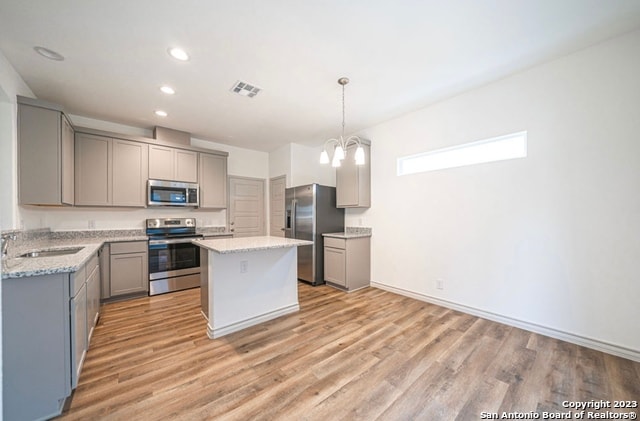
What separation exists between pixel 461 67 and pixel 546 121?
1.04 metres

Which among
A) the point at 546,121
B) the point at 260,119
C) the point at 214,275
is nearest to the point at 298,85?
the point at 260,119

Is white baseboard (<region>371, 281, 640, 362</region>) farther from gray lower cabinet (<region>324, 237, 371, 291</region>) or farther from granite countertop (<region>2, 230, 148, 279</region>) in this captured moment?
granite countertop (<region>2, 230, 148, 279</region>)

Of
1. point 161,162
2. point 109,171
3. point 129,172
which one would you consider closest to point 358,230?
point 161,162

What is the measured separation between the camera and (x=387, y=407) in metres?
1.65

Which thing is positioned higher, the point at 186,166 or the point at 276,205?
the point at 186,166

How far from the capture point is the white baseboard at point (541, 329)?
2.17 m

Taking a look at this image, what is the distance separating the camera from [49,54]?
2.30m

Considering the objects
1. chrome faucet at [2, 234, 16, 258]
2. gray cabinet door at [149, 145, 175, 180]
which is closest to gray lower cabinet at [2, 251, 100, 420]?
chrome faucet at [2, 234, 16, 258]

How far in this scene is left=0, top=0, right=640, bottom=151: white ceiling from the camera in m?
1.84

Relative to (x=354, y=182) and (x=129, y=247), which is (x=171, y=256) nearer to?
(x=129, y=247)

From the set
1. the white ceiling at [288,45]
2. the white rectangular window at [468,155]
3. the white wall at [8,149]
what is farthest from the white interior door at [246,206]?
the white rectangular window at [468,155]

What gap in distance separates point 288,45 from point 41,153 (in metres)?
2.93

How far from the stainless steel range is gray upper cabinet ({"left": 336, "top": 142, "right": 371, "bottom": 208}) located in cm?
265

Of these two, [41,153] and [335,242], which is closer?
[41,153]
